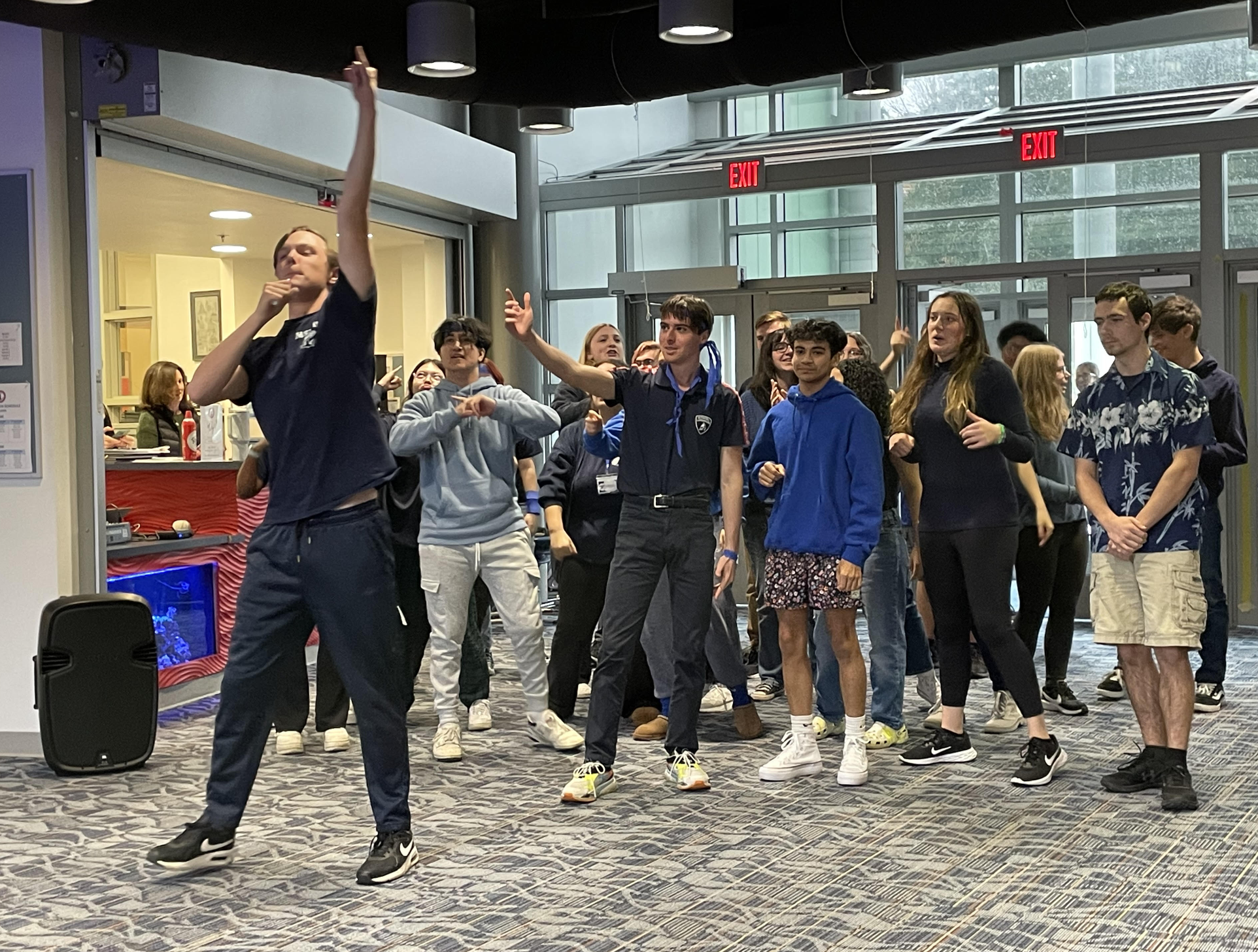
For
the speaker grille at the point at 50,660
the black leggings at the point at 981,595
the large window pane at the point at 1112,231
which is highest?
the large window pane at the point at 1112,231

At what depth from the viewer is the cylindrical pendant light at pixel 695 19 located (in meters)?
5.81

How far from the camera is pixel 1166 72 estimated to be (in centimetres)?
1090

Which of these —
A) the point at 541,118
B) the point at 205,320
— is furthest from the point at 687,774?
the point at 205,320

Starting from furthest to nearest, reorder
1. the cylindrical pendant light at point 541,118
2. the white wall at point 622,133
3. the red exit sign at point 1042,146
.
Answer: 1. the white wall at point 622,133
2. the red exit sign at point 1042,146
3. the cylindrical pendant light at point 541,118

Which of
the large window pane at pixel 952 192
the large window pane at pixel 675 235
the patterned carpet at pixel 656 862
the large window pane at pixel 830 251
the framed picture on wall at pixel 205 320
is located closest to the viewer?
the patterned carpet at pixel 656 862

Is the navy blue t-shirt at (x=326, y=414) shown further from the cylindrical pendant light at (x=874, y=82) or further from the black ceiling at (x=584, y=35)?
the cylindrical pendant light at (x=874, y=82)

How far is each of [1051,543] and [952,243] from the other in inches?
142

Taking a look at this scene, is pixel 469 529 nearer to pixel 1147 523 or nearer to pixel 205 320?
pixel 1147 523

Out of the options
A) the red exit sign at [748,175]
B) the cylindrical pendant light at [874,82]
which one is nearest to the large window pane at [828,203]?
the red exit sign at [748,175]

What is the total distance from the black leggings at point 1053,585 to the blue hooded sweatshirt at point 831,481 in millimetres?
1339

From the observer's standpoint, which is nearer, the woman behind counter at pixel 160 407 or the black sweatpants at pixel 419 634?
the black sweatpants at pixel 419 634

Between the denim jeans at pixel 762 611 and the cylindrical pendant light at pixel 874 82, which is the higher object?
the cylindrical pendant light at pixel 874 82

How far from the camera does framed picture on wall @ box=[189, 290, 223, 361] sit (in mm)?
11445

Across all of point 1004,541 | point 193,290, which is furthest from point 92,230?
point 193,290
